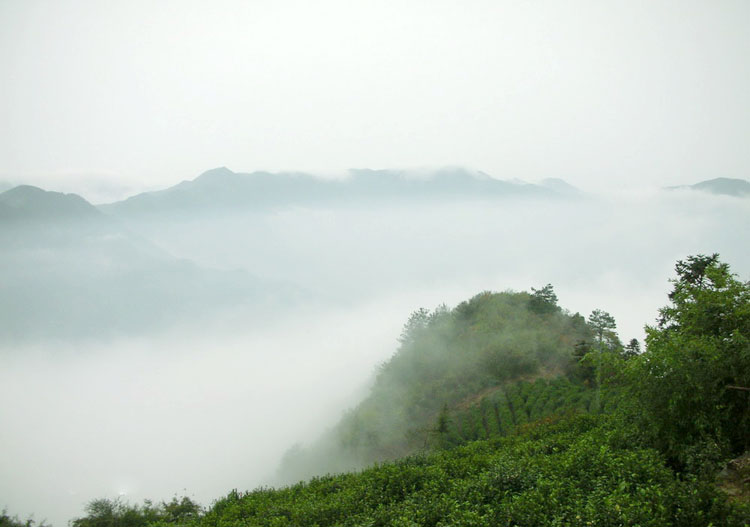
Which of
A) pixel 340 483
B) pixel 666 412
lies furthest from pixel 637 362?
pixel 340 483

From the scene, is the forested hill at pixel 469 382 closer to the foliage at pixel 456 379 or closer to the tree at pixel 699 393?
the foliage at pixel 456 379

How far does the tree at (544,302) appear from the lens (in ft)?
210

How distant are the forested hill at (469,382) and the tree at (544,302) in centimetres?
14

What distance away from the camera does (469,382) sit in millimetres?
51469

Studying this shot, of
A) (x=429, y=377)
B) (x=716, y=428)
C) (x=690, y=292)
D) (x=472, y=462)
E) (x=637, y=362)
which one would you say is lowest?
(x=429, y=377)

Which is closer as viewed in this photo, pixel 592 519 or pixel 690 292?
pixel 592 519

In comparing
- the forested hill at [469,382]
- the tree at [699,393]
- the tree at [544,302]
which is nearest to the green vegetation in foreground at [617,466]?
the tree at [699,393]

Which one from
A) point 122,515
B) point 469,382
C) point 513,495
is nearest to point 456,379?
point 469,382

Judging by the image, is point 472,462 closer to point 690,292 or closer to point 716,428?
point 716,428

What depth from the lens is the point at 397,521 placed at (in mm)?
10523

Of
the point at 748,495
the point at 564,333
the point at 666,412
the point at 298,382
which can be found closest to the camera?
the point at 748,495

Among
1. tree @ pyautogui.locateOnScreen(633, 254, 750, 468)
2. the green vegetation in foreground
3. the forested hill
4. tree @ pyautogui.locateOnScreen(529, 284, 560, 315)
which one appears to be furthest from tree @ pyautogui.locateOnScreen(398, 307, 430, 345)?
tree @ pyautogui.locateOnScreen(633, 254, 750, 468)

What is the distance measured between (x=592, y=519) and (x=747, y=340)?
6.87m

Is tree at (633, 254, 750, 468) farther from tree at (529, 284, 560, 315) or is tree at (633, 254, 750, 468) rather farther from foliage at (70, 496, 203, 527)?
tree at (529, 284, 560, 315)
